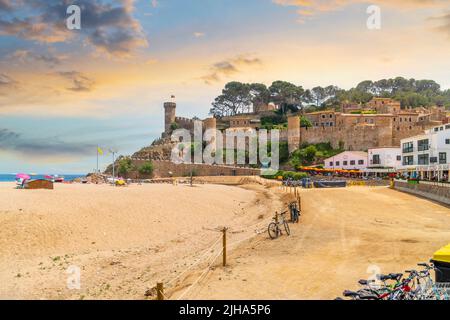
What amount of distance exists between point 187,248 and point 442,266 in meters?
11.6

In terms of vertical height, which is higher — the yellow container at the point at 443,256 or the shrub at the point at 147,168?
the shrub at the point at 147,168

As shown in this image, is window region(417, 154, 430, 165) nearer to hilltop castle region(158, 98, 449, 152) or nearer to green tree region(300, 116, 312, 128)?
hilltop castle region(158, 98, 449, 152)

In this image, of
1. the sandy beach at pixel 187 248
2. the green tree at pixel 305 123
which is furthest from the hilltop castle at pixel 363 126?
the sandy beach at pixel 187 248

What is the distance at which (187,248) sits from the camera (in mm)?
17547

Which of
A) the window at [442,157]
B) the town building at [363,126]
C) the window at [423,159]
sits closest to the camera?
the window at [442,157]

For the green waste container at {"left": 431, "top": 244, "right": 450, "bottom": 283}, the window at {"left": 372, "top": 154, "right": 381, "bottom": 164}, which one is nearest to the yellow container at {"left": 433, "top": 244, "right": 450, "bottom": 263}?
the green waste container at {"left": 431, "top": 244, "right": 450, "bottom": 283}

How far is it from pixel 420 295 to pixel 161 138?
120 metres

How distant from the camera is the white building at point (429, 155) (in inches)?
1856

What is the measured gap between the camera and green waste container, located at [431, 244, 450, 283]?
784 centimetres

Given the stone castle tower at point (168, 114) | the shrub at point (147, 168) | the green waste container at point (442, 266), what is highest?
the stone castle tower at point (168, 114)

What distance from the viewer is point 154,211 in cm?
2661

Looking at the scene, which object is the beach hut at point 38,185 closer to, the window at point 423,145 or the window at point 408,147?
the window at point 423,145

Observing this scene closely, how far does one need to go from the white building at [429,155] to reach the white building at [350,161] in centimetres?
1347
